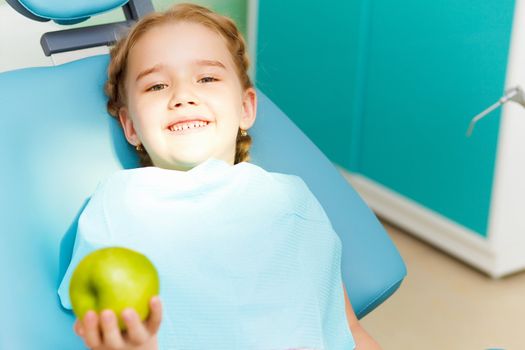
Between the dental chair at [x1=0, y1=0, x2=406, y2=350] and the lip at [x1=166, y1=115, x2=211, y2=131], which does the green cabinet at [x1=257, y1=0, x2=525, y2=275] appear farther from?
the lip at [x1=166, y1=115, x2=211, y2=131]

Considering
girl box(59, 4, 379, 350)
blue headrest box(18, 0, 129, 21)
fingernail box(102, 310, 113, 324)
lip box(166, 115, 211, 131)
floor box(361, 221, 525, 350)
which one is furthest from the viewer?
floor box(361, 221, 525, 350)

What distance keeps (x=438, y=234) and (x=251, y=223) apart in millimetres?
1266

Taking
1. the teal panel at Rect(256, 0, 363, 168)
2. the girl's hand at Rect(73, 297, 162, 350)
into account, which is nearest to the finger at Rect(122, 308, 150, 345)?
the girl's hand at Rect(73, 297, 162, 350)

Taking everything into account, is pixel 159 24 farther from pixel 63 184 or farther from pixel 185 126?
pixel 63 184

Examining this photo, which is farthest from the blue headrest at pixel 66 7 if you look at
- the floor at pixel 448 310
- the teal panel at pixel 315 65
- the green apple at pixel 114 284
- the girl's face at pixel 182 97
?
the teal panel at pixel 315 65

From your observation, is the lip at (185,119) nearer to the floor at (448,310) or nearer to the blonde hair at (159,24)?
the blonde hair at (159,24)

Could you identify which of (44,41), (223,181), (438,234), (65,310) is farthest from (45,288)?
(438,234)

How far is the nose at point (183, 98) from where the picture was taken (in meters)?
1.44

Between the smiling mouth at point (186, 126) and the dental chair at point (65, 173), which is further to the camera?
the smiling mouth at point (186, 126)

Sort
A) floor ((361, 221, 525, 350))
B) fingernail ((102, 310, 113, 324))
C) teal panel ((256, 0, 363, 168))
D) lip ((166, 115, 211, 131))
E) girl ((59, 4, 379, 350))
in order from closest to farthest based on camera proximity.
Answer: fingernail ((102, 310, 113, 324)) → girl ((59, 4, 379, 350)) → lip ((166, 115, 211, 131)) → floor ((361, 221, 525, 350)) → teal panel ((256, 0, 363, 168))

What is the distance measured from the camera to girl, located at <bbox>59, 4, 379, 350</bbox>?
132 centimetres

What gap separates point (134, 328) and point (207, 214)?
1.28 feet

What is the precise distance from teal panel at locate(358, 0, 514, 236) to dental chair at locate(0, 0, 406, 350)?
2.53 ft

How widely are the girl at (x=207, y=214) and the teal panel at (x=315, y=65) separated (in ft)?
3.78
